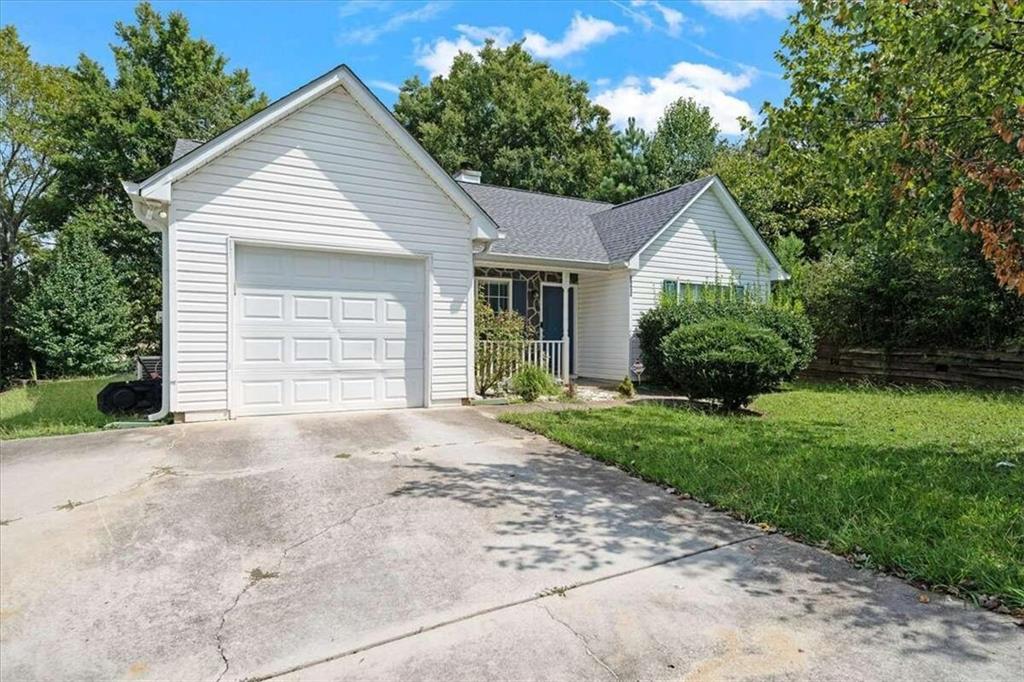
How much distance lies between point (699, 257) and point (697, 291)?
2.98ft

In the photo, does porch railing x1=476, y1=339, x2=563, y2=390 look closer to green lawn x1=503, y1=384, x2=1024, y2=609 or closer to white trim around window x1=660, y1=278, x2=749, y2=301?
green lawn x1=503, y1=384, x2=1024, y2=609

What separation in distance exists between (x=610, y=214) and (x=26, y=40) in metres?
22.4

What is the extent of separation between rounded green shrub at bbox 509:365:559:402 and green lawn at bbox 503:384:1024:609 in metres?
1.63

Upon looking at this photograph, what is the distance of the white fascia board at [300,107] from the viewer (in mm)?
7348

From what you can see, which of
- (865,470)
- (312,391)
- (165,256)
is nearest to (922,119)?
(865,470)

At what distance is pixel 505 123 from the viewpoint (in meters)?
29.3

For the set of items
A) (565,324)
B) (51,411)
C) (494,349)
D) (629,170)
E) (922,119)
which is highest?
(629,170)

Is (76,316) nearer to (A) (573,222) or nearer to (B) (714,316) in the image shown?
(A) (573,222)

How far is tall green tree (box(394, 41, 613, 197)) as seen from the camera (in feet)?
95.2

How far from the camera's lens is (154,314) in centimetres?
1869

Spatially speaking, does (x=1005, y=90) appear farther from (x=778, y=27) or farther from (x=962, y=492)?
Answer: (x=778, y=27)

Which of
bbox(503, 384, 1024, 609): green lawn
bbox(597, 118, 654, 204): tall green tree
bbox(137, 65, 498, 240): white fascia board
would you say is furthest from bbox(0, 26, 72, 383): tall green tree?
bbox(597, 118, 654, 204): tall green tree

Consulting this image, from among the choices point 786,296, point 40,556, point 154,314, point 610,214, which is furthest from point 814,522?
point 154,314

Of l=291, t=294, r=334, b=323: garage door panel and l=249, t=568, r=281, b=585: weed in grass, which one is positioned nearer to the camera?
l=249, t=568, r=281, b=585: weed in grass
